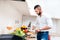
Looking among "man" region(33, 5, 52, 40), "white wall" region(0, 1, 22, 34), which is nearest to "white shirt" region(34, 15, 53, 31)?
"man" region(33, 5, 52, 40)

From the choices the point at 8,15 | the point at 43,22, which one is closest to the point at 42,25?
the point at 43,22

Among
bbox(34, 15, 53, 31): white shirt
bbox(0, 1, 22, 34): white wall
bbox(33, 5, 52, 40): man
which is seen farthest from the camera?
bbox(0, 1, 22, 34): white wall

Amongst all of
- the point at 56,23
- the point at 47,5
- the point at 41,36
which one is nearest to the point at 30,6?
the point at 47,5

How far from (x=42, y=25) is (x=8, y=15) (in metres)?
2.47

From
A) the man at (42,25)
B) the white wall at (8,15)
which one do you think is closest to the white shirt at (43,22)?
Answer: the man at (42,25)

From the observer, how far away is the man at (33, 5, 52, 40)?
5.77 ft

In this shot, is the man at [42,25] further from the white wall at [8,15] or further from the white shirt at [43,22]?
the white wall at [8,15]

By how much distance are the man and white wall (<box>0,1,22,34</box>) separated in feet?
7.60

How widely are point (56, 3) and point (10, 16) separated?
1.28 m

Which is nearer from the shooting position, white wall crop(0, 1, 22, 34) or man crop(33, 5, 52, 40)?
man crop(33, 5, 52, 40)

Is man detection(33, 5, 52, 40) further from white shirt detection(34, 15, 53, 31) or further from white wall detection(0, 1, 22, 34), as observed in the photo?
white wall detection(0, 1, 22, 34)

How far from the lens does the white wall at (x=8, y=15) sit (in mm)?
4304

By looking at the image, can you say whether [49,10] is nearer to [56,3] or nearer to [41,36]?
[56,3]

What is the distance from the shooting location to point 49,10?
4.34m
